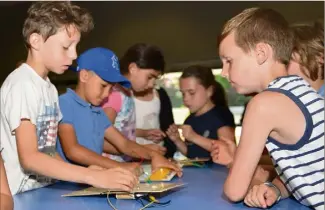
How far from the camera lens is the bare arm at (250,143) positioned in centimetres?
97

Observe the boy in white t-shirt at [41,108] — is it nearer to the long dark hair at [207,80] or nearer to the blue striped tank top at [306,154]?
the blue striped tank top at [306,154]

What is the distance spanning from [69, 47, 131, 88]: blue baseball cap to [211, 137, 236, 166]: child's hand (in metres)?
0.38

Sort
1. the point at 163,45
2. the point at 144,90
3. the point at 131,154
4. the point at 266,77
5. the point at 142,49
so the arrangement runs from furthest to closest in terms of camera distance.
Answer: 1. the point at 163,45
2. the point at 144,90
3. the point at 142,49
4. the point at 131,154
5. the point at 266,77

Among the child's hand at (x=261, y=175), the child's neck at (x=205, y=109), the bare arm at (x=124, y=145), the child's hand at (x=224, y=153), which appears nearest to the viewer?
the child's hand at (x=261, y=175)

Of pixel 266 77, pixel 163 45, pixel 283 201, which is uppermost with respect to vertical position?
pixel 266 77

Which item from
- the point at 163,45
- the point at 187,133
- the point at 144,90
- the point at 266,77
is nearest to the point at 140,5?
the point at 163,45

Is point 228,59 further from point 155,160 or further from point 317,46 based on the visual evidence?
point 155,160

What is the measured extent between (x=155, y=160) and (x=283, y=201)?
535 mm

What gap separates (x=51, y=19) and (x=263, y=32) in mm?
570

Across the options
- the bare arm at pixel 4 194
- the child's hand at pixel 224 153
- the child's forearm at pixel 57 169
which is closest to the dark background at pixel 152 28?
the child's hand at pixel 224 153

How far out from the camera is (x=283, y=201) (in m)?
1.11

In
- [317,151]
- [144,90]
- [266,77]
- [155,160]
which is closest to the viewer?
[317,151]

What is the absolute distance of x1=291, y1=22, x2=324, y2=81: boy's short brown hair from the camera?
4.41 ft

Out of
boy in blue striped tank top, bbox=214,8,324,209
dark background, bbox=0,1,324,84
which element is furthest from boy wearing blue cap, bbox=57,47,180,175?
dark background, bbox=0,1,324,84
